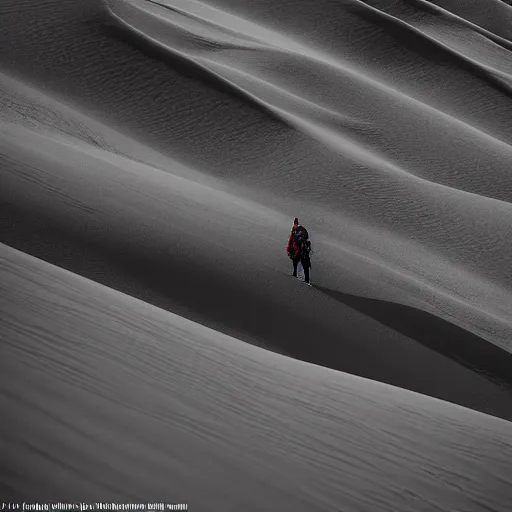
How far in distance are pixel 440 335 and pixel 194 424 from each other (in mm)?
5314

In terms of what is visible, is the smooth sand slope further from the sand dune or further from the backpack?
the backpack

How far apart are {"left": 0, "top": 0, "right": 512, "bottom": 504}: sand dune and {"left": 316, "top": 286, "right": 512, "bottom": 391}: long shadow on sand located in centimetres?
3

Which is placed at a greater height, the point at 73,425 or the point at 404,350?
the point at 73,425

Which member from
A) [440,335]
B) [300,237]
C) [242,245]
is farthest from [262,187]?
[440,335]

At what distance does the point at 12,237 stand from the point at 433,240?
776 cm

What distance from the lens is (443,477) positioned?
4.44m

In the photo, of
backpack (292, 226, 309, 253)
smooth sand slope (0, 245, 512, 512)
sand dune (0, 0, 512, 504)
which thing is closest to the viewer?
smooth sand slope (0, 245, 512, 512)

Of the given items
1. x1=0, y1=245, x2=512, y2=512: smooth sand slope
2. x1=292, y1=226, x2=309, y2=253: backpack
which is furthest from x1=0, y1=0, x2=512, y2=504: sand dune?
x1=292, y1=226, x2=309, y2=253: backpack

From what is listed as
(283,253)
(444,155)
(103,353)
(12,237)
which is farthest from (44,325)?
(444,155)

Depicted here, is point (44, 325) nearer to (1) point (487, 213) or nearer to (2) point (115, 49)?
(1) point (487, 213)

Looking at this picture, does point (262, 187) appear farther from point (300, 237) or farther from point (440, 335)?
point (440, 335)

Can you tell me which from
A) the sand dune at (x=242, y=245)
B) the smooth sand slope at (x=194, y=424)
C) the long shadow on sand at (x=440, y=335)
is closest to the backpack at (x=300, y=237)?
the sand dune at (x=242, y=245)

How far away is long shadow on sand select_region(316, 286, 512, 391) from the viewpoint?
831cm

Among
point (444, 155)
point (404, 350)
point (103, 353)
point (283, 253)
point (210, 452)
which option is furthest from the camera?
point (444, 155)
